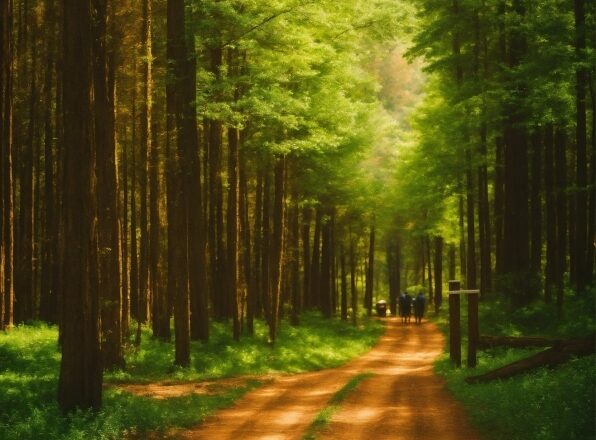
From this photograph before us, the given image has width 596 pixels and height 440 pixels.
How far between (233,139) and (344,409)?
1184cm

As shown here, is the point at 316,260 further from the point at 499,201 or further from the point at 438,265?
the point at 499,201

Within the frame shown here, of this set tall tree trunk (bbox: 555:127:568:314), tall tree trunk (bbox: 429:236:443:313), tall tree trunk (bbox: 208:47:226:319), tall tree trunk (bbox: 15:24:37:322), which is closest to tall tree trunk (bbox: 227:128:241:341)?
tall tree trunk (bbox: 208:47:226:319)

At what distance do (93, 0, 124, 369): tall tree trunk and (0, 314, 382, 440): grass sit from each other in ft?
3.58

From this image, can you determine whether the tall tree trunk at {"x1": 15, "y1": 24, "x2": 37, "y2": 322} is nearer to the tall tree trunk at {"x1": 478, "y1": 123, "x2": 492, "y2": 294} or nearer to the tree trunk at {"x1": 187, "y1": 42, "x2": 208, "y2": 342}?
the tree trunk at {"x1": 187, "y1": 42, "x2": 208, "y2": 342}

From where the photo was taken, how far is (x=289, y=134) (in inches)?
930

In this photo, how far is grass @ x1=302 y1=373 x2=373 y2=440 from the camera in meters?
11.6

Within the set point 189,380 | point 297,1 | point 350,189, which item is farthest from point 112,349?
point 350,189

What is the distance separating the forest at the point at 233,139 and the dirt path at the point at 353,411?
2225 mm

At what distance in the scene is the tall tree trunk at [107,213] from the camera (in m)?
15.2

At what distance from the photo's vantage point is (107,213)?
1628cm

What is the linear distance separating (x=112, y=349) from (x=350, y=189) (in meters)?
18.9

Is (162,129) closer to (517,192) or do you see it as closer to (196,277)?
(196,277)

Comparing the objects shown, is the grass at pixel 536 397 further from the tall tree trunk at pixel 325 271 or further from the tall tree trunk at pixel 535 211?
the tall tree trunk at pixel 325 271

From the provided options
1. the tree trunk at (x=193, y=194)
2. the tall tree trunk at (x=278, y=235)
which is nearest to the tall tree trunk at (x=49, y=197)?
the tree trunk at (x=193, y=194)
